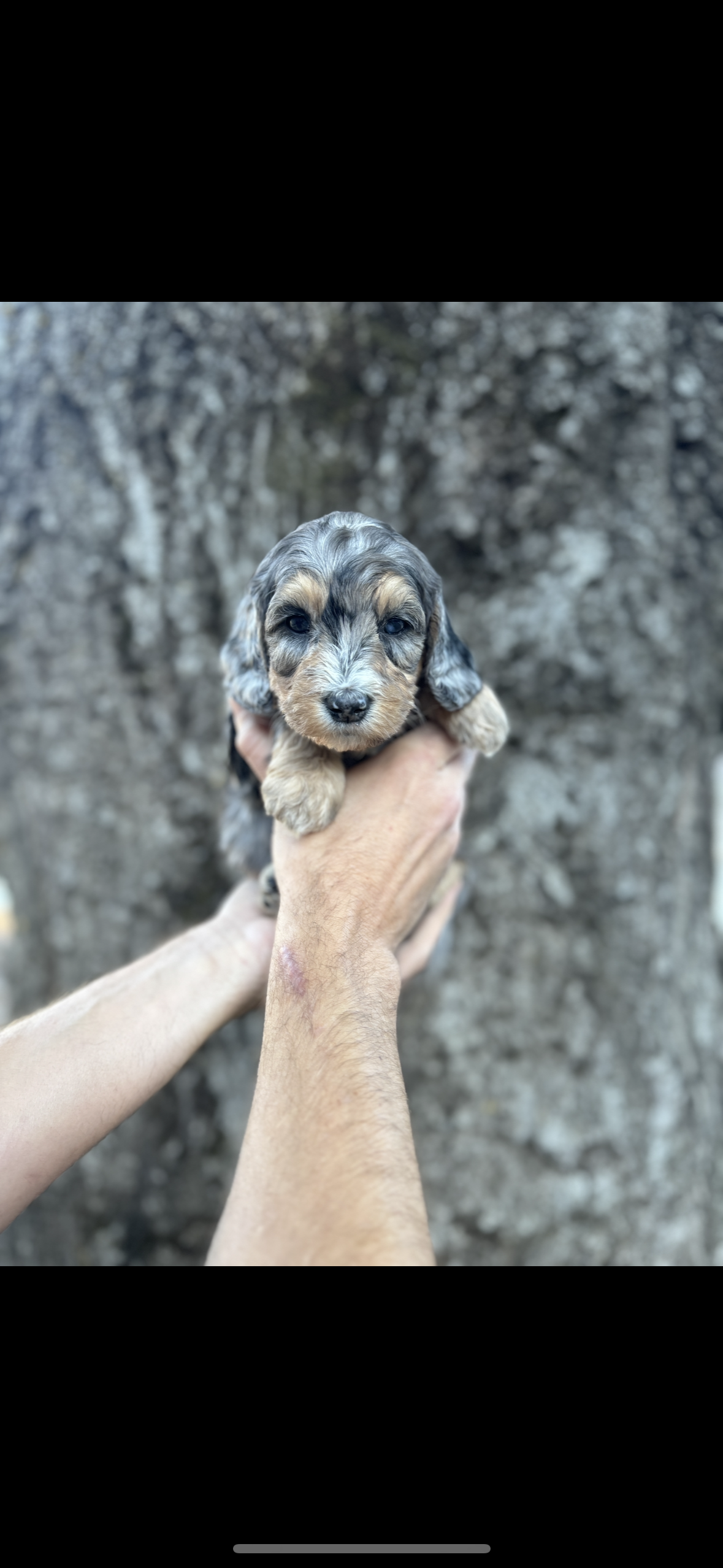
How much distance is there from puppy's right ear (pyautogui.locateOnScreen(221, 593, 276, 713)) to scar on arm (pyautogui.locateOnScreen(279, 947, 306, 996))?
2.37 feet

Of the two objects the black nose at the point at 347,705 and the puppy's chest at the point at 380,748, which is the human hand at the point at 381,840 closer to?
the puppy's chest at the point at 380,748


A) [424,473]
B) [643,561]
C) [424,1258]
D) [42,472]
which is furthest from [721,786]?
[42,472]

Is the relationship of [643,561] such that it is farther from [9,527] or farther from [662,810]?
[9,527]

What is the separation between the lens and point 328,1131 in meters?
1.81

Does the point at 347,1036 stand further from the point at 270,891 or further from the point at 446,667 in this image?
the point at 446,667

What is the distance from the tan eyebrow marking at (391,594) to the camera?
1974 millimetres

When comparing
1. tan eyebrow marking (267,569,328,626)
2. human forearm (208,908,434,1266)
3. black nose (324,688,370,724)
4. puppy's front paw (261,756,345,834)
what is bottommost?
human forearm (208,908,434,1266)

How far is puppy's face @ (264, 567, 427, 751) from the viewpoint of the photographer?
195 centimetres

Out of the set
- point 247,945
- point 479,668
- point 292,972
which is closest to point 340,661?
point 292,972

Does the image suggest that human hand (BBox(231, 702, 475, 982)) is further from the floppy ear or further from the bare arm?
the floppy ear

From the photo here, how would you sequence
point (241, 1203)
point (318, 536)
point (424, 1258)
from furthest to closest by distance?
point (318, 536), point (241, 1203), point (424, 1258)

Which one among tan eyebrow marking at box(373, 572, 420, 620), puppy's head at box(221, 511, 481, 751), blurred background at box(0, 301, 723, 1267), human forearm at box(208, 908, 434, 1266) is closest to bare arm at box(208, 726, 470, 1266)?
human forearm at box(208, 908, 434, 1266)

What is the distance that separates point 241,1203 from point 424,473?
2923 mm

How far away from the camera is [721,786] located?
4270mm
